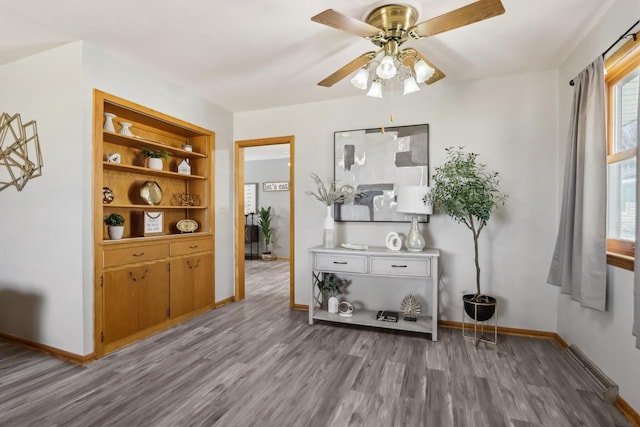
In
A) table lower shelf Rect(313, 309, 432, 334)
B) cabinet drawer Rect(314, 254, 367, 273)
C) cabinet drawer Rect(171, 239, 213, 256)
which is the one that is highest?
cabinet drawer Rect(171, 239, 213, 256)

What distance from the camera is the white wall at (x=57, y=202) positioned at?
2.50 meters

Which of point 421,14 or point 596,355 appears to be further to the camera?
point 596,355

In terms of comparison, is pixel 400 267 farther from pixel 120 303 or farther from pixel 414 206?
pixel 120 303

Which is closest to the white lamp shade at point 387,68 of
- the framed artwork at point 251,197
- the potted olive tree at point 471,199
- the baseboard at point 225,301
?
the potted olive tree at point 471,199

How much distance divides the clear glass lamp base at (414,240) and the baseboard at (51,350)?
9.21 feet

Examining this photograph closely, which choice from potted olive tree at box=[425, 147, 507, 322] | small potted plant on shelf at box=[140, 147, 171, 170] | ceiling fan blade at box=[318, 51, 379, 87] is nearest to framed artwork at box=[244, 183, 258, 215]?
small potted plant on shelf at box=[140, 147, 171, 170]

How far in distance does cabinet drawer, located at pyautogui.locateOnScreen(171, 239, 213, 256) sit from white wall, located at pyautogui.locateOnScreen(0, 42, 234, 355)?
88cm

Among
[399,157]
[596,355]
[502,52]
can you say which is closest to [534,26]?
[502,52]

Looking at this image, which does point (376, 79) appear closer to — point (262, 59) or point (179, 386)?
point (262, 59)

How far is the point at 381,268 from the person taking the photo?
3072 mm

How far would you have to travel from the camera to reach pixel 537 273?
3023mm

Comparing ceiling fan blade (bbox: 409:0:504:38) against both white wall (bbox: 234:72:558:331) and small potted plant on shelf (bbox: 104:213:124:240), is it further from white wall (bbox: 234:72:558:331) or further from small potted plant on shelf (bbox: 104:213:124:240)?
small potted plant on shelf (bbox: 104:213:124:240)

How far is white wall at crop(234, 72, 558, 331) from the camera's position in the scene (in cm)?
300

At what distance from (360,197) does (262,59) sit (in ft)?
5.57
